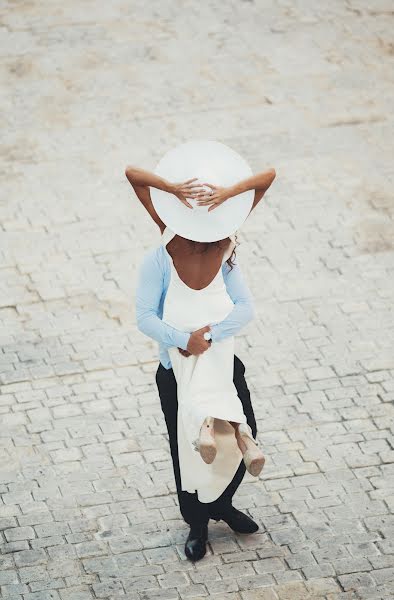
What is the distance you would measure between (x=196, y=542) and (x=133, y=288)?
10.8 ft

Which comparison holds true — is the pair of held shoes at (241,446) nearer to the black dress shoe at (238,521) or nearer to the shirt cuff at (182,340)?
the shirt cuff at (182,340)

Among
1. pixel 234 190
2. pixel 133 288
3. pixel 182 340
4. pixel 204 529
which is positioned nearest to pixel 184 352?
pixel 182 340

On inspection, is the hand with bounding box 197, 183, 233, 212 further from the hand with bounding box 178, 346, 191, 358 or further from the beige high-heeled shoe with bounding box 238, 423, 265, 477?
the beige high-heeled shoe with bounding box 238, 423, 265, 477

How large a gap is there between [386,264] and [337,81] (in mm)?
3860

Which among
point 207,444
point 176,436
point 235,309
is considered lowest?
point 176,436

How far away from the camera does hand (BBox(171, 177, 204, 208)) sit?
598cm

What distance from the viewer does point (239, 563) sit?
702cm

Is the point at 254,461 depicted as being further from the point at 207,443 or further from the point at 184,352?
the point at 184,352

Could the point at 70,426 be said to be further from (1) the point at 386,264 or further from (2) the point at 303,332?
(1) the point at 386,264

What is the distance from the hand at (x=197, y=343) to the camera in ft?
20.8

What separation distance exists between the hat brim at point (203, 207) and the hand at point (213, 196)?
0.11ft

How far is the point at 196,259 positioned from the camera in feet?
20.7

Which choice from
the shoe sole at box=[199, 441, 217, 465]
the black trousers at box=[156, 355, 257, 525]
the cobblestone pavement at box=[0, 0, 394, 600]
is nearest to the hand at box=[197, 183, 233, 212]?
the black trousers at box=[156, 355, 257, 525]

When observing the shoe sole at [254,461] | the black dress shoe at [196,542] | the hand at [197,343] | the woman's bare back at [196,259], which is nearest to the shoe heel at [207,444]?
the shoe sole at [254,461]
